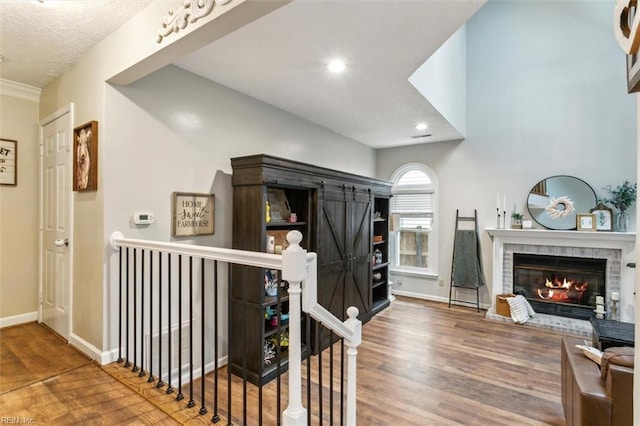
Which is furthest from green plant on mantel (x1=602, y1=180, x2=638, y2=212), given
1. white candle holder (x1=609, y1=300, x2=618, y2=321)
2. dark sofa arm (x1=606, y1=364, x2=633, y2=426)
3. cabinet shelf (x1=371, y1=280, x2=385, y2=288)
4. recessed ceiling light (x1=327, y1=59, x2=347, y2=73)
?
recessed ceiling light (x1=327, y1=59, x2=347, y2=73)

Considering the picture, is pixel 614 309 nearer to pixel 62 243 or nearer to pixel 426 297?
pixel 426 297

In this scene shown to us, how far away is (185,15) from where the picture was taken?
5.90 ft

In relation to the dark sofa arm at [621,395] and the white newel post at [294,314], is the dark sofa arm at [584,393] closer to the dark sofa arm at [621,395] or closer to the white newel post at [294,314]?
the dark sofa arm at [621,395]

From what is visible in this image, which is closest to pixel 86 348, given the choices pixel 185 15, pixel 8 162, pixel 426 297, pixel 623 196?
pixel 8 162

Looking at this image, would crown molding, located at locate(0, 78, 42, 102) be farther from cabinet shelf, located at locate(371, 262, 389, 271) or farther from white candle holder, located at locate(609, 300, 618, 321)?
white candle holder, located at locate(609, 300, 618, 321)

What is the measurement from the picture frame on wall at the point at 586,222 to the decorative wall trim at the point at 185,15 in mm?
4956

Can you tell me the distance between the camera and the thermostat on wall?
2561 millimetres

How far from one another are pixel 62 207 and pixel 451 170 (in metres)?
5.28

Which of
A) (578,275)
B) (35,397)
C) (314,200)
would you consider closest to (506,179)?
(578,275)

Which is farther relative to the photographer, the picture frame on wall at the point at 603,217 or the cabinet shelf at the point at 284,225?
the picture frame on wall at the point at 603,217

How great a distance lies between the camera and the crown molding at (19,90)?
125 inches

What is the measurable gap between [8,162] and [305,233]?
3.07 meters

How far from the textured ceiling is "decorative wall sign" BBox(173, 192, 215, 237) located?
1.32 meters

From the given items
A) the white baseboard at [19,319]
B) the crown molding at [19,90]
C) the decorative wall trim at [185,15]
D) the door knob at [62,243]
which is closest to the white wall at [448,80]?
the decorative wall trim at [185,15]
